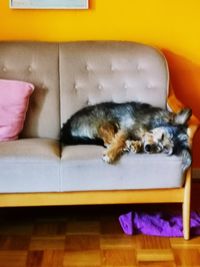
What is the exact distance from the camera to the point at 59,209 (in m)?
3.05

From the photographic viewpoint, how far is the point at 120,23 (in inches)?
128

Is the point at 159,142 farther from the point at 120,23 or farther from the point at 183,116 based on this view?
the point at 120,23

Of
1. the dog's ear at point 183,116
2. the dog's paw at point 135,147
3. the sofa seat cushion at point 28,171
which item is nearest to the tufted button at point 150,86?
the dog's ear at point 183,116

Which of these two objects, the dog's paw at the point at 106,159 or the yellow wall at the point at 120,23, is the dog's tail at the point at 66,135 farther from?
the yellow wall at the point at 120,23

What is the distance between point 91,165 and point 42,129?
2.05 ft

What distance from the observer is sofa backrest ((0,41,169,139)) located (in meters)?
3.01

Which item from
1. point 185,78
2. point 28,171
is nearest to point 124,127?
point 28,171

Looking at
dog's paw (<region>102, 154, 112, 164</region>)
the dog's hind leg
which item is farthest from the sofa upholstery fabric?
dog's paw (<region>102, 154, 112, 164</region>)

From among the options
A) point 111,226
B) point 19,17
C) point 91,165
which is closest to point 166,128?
point 91,165

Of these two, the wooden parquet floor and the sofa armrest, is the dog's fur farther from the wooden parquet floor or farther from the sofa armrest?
the wooden parquet floor

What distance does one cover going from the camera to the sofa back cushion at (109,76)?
3.03 m

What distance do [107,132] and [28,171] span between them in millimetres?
535

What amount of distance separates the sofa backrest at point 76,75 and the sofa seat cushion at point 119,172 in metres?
0.55

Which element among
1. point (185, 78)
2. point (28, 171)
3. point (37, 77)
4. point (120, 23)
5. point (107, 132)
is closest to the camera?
Result: point (28, 171)
